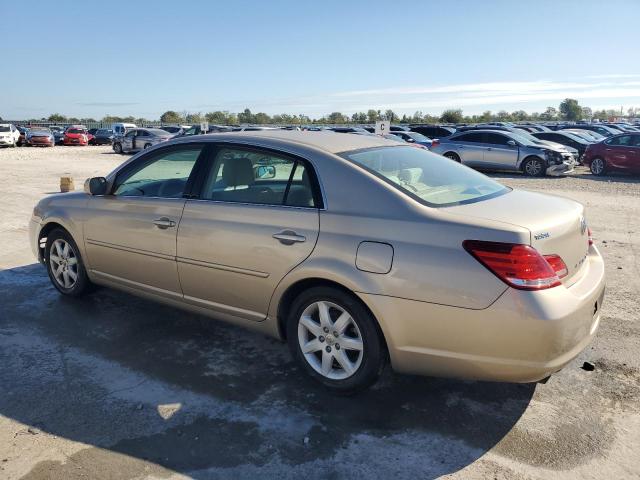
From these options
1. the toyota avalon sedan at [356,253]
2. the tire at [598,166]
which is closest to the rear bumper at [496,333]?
the toyota avalon sedan at [356,253]

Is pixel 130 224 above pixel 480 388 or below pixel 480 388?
above

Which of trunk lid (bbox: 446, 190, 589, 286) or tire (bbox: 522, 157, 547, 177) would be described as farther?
tire (bbox: 522, 157, 547, 177)

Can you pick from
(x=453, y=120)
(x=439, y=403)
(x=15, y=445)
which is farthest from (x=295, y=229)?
(x=453, y=120)

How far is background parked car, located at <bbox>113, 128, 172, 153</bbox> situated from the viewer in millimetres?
29500

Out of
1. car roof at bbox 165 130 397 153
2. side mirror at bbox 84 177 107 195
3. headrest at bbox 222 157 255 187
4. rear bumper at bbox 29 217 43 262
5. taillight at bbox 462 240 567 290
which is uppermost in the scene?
car roof at bbox 165 130 397 153

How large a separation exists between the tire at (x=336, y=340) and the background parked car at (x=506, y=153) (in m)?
15.8

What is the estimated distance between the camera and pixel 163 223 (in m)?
4.32

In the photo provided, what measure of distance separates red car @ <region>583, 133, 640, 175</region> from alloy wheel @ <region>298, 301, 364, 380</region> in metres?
17.8

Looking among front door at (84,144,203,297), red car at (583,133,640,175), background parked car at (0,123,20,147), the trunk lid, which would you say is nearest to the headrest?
front door at (84,144,203,297)

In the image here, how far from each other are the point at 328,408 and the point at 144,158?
8.73 feet

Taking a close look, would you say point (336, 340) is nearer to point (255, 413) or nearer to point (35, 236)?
point (255, 413)

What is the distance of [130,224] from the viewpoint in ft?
15.0

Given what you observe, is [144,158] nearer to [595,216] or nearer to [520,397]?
[520,397]

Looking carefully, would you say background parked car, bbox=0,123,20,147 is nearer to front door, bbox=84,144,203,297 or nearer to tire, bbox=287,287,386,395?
front door, bbox=84,144,203,297
